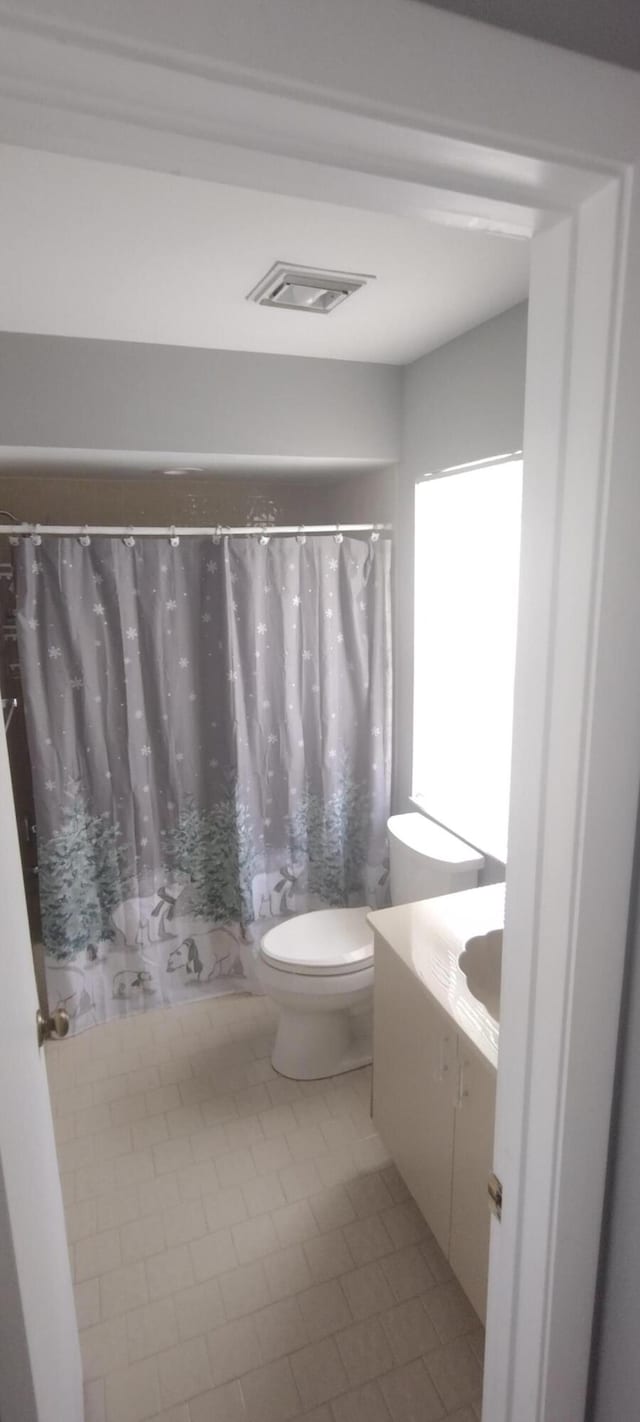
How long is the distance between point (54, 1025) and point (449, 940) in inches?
39.4

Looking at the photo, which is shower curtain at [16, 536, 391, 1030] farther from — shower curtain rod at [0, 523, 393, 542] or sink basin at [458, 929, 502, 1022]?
sink basin at [458, 929, 502, 1022]

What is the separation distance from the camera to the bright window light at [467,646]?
216 centimetres

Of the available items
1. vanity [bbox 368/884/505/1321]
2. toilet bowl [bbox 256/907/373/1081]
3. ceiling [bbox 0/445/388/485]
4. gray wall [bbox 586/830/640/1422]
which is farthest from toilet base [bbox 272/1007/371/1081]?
ceiling [bbox 0/445/388/485]

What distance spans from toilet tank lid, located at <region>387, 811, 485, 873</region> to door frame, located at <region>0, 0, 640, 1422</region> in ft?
4.12

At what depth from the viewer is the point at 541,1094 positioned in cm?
89

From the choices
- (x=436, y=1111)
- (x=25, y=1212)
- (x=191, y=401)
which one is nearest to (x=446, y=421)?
(x=191, y=401)

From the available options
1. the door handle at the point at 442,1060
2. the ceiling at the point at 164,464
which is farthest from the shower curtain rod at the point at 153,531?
the door handle at the point at 442,1060

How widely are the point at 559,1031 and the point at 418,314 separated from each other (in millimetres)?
1824

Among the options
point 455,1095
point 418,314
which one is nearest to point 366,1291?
point 455,1095

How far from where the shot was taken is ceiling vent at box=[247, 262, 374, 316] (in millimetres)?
1674

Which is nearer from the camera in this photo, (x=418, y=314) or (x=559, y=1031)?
(x=559, y=1031)

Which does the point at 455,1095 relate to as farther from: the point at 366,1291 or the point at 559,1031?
the point at 559,1031

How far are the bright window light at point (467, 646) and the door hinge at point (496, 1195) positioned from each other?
120 centimetres

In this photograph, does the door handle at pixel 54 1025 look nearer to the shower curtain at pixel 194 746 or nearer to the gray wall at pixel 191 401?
the shower curtain at pixel 194 746
